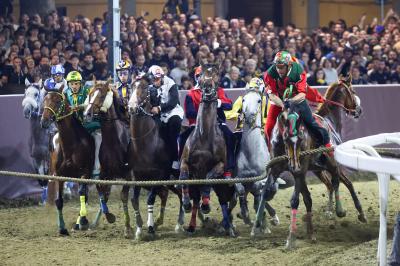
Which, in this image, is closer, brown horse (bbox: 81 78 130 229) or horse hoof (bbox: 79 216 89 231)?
brown horse (bbox: 81 78 130 229)

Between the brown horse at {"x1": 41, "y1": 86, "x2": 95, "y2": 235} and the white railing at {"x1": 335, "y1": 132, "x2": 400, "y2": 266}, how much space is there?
5.90 metres

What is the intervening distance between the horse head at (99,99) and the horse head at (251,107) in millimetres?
1685

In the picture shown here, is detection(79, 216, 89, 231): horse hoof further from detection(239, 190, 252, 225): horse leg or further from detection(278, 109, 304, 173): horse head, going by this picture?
detection(278, 109, 304, 173): horse head

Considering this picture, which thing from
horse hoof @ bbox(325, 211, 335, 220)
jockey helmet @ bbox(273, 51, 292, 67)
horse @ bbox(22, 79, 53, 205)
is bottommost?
horse hoof @ bbox(325, 211, 335, 220)

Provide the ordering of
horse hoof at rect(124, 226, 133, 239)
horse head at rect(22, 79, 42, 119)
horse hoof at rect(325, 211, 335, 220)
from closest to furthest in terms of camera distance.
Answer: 1. horse hoof at rect(124, 226, 133, 239)
2. horse hoof at rect(325, 211, 335, 220)
3. horse head at rect(22, 79, 42, 119)

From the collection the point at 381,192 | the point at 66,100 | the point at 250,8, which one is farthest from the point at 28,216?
the point at 250,8

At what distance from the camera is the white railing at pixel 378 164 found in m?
6.29

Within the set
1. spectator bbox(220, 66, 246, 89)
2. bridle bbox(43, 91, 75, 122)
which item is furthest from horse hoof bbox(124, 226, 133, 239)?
spectator bbox(220, 66, 246, 89)

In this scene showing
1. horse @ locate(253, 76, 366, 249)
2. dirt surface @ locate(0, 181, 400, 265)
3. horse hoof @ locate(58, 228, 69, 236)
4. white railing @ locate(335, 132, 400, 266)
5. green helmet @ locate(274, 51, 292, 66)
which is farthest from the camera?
horse hoof @ locate(58, 228, 69, 236)

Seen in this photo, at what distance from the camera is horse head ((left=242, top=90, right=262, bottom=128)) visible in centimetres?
1245

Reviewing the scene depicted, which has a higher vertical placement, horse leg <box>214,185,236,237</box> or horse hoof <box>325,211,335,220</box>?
horse leg <box>214,185,236,237</box>

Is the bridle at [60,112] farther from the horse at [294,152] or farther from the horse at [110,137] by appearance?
the horse at [294,152]

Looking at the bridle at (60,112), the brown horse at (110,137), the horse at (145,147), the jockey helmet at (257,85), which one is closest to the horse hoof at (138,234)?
the horse at (145,147)

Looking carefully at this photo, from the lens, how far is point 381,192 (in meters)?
6.82
